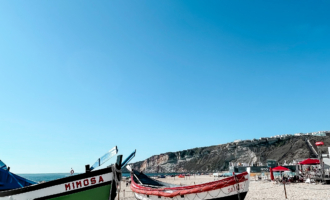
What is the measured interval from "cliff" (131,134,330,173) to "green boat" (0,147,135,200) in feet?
379

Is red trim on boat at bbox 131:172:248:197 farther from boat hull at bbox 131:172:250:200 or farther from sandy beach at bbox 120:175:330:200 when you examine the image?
sandy beach at bbox 120:175:330:200

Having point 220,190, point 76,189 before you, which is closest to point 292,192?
point 220,190

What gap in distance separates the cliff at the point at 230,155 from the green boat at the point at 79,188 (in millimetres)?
115391

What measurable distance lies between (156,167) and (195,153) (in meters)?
38.1

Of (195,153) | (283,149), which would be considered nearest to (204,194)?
(283,149)

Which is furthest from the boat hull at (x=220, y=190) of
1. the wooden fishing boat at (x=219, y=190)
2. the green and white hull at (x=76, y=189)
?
the green and white hull at (x=76, y=189)

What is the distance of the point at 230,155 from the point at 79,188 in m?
135

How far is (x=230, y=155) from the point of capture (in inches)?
5226

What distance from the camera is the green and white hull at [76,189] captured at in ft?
27.0

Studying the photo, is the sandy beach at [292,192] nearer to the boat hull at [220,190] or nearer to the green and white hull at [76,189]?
the boat hull at [220,190]

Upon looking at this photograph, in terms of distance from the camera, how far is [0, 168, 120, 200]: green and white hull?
8227 mm

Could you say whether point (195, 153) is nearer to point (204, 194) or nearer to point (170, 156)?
point (170, 156)

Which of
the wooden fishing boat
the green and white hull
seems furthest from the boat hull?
the green and white hull

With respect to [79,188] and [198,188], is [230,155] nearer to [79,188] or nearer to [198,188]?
[198,188]
